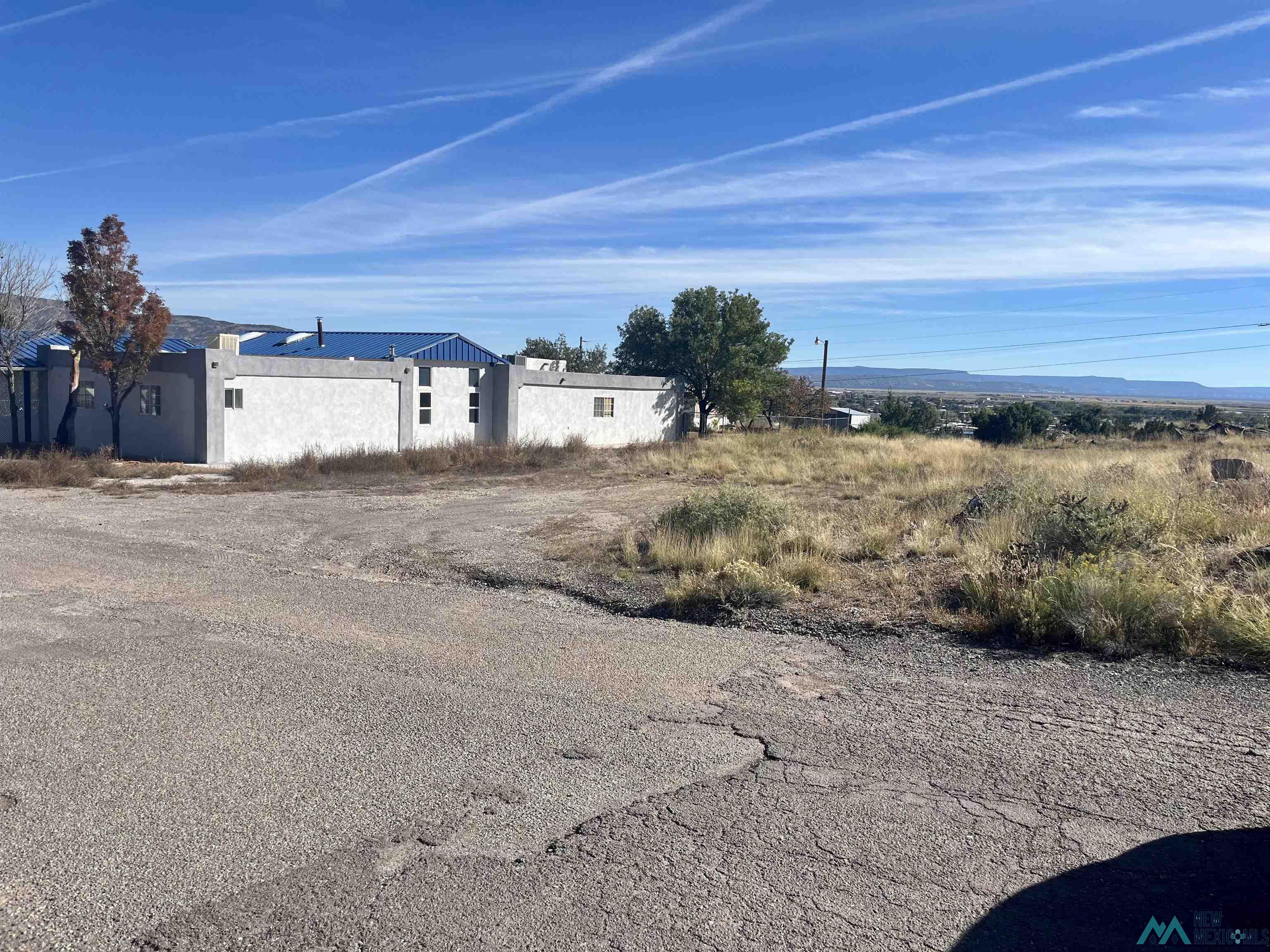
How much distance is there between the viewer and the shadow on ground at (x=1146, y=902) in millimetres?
3445

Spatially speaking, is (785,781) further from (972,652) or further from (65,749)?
(65,749)

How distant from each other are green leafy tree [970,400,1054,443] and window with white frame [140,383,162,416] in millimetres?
32694

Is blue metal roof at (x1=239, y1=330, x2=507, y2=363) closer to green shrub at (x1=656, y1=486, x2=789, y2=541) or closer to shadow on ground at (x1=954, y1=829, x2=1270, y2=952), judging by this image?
green shrub at (x1=656, y1=486, x2=789, y2=541)

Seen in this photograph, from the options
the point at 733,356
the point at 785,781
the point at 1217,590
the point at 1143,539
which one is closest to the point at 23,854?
the point at 785,781

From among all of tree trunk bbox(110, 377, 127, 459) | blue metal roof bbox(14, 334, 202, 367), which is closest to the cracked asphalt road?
tree trunk bbox(110, 377, 127, 459)

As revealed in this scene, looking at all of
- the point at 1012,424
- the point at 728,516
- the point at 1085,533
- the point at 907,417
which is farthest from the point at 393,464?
the point at 907,417

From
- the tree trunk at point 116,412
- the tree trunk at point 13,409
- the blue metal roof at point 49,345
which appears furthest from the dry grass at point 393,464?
the tree trunk at point 13,409

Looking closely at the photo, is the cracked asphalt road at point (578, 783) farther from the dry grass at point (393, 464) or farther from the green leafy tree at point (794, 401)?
the green leafy tree at point (794, 401)

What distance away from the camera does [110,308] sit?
81.2 ft

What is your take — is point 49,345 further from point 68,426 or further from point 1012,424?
point 1012,424

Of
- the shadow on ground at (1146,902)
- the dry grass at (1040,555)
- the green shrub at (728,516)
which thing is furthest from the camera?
the green shrub at (728,516)

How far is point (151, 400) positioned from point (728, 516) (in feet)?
68.5

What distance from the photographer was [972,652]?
7.41m

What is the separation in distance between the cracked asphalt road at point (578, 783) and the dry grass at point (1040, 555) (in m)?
0.56
